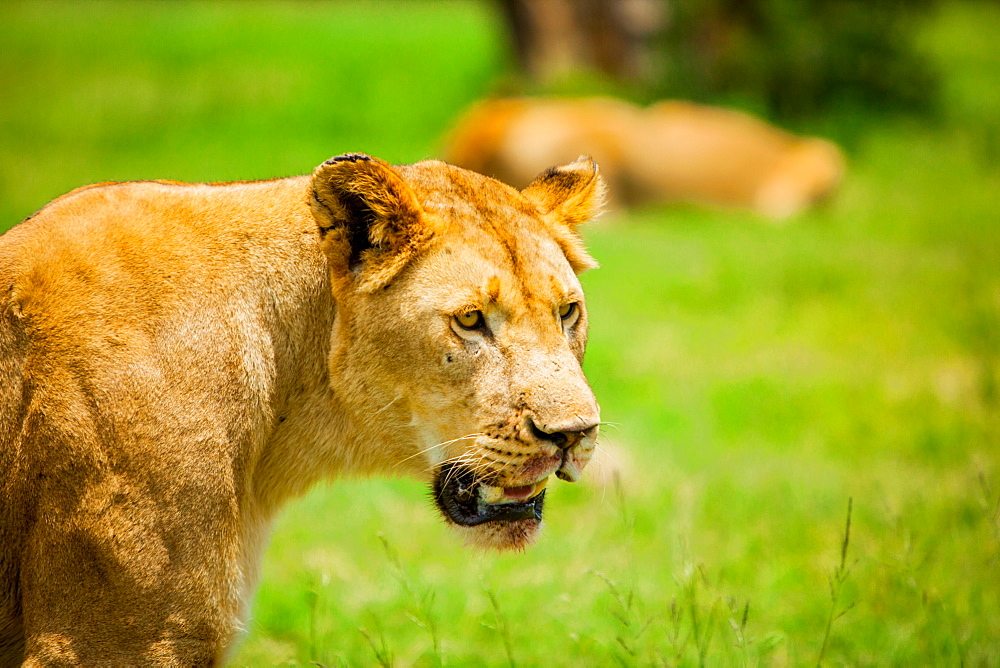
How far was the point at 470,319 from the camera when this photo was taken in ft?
8.62

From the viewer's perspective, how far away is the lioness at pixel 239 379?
2.29 meters

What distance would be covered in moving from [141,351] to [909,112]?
1360 cm

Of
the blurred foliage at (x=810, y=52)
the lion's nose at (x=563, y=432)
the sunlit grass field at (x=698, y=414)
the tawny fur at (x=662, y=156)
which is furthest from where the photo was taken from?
the blurred foliage at (x=810, y=52)

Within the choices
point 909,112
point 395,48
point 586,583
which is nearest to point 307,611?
point 586,583

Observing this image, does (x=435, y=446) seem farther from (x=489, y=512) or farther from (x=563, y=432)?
(x=563, y=432)

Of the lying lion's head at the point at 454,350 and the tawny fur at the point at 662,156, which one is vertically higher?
the lying lion's head at the point at 454,350

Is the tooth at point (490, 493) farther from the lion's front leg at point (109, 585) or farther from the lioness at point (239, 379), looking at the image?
the lion's front leg at point (109, 585)

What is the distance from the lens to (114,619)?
89.2 inches

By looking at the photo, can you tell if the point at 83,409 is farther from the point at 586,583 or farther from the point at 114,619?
the point at 586,583

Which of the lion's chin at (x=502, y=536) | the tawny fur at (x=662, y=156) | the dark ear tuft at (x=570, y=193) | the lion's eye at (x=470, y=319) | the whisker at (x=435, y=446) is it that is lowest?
the tawny fur at (x=662, y=156)

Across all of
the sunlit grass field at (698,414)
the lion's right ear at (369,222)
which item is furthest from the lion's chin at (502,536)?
the lion's right ear at (369,222)

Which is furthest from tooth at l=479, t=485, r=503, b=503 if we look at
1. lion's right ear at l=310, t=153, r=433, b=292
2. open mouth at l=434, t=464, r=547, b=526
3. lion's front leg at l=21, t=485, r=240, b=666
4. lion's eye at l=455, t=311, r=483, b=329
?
lion's front leg at l=21, t=485, r=240, b=666

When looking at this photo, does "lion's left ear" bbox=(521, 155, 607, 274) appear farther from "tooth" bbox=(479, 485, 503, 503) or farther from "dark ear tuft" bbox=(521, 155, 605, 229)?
"tooth" bbox=(479, 485, 503, 503)

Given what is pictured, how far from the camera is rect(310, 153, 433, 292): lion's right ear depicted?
8.48 ft
